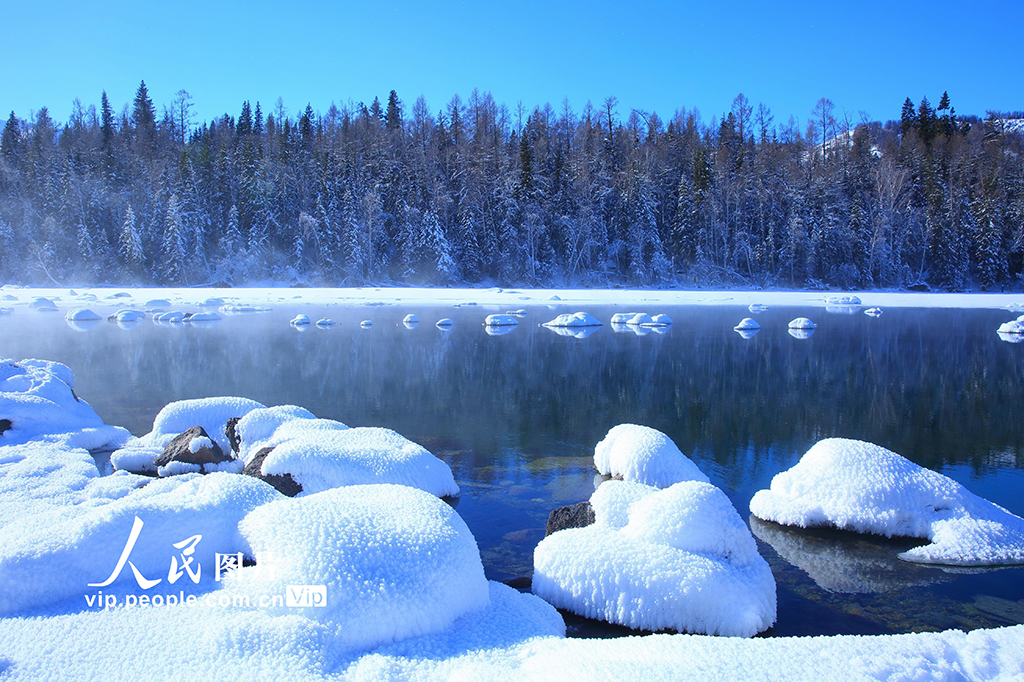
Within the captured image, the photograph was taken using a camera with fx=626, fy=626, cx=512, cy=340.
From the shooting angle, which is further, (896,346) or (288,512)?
(896,346)

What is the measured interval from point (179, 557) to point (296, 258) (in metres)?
43.2

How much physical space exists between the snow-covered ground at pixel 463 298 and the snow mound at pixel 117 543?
2632 centimetres

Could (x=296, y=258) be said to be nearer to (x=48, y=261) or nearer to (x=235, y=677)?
(x=48, y=261)

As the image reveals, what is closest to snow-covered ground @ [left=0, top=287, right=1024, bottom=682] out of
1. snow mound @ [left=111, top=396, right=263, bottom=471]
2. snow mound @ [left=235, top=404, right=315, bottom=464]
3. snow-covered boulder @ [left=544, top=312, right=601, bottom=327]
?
snow mound @ [left=111, top=396, right=263, bottom=471]

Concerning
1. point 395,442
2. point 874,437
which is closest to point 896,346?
point 874,437

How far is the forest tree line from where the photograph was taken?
141 feet

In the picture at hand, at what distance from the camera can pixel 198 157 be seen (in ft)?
159

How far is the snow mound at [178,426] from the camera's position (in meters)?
6.62

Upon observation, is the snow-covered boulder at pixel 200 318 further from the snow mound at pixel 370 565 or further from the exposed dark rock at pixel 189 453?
the snow mound at pixel 370 565

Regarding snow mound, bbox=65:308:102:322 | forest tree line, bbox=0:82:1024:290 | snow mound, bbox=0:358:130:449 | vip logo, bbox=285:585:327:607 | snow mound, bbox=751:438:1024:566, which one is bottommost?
snow mound, bbox=751:438:1024:566

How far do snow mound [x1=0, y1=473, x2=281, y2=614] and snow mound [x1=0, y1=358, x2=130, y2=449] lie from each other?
366 cm

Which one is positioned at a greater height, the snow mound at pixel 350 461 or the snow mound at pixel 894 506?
the snow mound at pixel 350 461

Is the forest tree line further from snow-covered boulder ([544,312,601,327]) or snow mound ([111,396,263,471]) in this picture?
snow mound ([111,396,263,471])

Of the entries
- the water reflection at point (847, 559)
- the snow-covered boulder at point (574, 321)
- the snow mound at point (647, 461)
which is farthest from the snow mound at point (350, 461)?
the snow-covered boulder at point (574, 321)
